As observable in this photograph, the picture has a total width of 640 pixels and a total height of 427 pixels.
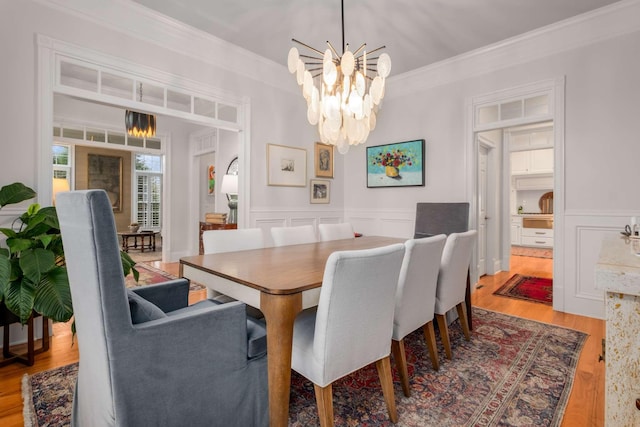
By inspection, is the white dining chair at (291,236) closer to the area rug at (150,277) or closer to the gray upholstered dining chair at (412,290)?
the gray upholstered dining chair at (412,290)

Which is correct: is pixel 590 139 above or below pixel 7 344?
above

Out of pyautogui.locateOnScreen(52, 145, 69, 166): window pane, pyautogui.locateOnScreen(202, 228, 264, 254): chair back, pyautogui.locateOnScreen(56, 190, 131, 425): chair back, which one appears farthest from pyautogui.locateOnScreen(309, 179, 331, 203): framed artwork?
pyautogui.locateOnScreen(52, 145, 69, 166): window pane

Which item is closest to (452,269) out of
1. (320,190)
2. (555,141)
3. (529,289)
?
(555,141)

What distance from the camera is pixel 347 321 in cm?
134

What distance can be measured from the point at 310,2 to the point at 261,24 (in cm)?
60

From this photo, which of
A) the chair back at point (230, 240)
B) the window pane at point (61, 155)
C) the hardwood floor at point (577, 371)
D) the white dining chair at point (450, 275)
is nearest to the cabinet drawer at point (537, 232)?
the hardwood floor at point (577, 371)

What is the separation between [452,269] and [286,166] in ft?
8.84

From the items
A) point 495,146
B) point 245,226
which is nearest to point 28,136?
point 245,226

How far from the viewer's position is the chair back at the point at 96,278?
1.00 m

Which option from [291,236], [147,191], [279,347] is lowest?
[279,347]

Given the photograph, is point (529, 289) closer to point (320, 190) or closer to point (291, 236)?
point (320, 190)

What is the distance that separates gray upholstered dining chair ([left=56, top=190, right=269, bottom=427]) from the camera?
3.38 ft

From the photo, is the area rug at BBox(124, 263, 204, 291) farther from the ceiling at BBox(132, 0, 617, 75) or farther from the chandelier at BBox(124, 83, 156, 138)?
the ceiling at BBox(132, 0, 617, 75)

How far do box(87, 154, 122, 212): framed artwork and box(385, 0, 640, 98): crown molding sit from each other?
7238mm
